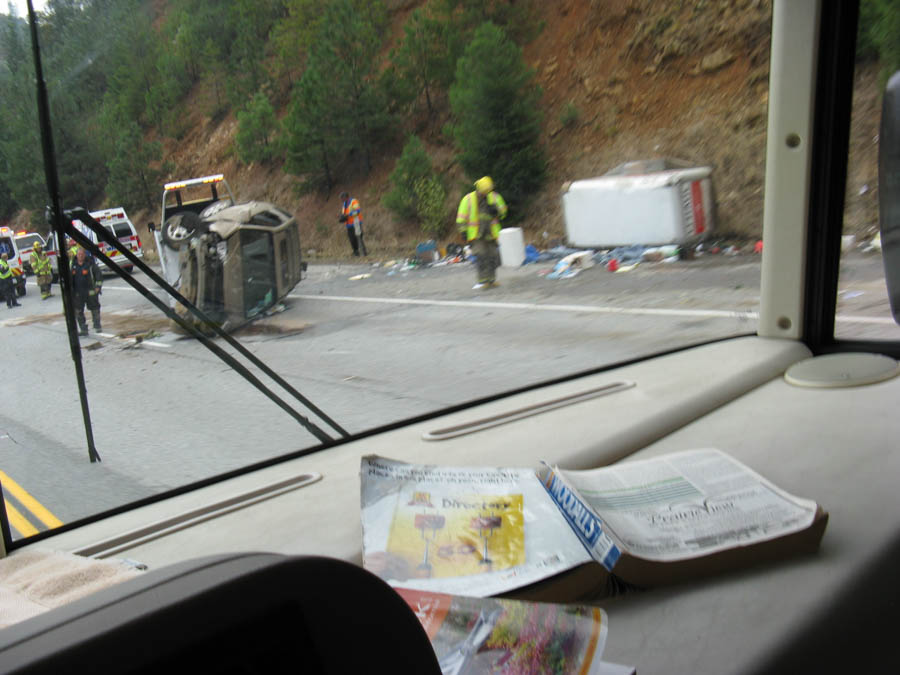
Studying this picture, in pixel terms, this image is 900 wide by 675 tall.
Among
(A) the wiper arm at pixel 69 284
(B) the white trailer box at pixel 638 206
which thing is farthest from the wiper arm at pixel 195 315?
(B) the white trailer box at pixel 638 206

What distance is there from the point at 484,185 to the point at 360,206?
483 millimetres

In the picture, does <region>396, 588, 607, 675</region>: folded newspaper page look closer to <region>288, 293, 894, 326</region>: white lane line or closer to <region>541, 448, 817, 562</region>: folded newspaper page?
<region>541, 448, 817, 562</region>: folded newspaper page

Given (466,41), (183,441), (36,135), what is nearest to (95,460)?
(183,441)

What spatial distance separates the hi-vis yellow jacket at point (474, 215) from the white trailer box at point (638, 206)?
0.27m

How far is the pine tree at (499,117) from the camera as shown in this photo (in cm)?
236

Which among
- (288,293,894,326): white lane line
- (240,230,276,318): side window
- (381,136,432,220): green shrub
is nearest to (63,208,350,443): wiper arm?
(240,230,276,318): side window

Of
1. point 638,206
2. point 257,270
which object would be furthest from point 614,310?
point 257,270

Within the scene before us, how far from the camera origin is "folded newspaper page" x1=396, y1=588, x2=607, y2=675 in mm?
1029

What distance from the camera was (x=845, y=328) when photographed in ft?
8.88

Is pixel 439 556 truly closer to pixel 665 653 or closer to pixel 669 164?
pixel 665 653

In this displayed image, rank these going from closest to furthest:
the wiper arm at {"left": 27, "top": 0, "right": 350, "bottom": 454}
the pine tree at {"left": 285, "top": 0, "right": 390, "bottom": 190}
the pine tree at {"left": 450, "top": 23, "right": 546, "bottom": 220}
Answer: the wiper arm at {"left": 27, "top": 0, "right": 350, "bottom": 454} → the pine tree at {"left": 285, "top": 0, "right": 390, "bottom": 190} → the pine tree at {"left": 450, "top": 23, "right": 546, "bottom": 220}

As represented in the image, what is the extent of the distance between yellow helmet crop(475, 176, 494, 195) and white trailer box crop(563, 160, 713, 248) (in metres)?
0.31

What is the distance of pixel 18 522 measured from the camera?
1535 mm

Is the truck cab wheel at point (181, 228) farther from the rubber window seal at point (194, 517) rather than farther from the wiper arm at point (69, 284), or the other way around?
the rubber window seal at point (194, 517)
